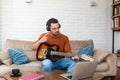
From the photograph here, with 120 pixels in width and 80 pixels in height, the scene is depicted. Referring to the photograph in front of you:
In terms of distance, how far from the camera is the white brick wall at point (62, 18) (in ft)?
14.5

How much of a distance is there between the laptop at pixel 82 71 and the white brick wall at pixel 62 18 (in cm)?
238

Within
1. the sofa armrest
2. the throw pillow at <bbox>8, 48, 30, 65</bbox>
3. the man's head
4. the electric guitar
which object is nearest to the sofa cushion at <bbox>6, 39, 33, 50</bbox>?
the throw pillow at <bbox>8, 48, 30, 65</bbox>

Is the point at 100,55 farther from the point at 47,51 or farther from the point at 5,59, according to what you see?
the point at 5,59

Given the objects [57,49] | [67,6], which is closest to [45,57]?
[57,49]

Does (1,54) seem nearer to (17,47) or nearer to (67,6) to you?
(17,47)

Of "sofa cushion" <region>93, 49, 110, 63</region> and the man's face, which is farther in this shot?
"sofa cushion" <region>93, 49, 110, 63</region>

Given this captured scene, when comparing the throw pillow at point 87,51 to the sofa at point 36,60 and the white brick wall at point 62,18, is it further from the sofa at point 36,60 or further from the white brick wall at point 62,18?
the white brick wall at point 62,18

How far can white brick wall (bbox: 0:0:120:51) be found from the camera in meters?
4.43

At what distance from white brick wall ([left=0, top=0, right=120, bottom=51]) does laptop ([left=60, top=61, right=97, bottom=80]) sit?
238cm

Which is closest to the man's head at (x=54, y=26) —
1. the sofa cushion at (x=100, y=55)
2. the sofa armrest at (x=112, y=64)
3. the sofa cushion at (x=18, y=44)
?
the sofa cushion at (x=18, y=44)

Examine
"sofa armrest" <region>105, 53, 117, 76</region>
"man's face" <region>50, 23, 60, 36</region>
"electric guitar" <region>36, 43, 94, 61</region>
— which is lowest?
"sofa armrest" <region>105, 53, 117, 76</region>

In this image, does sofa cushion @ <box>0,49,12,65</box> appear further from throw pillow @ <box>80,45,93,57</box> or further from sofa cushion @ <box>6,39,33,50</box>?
throw pillow @ <box>80,45,93,57</box>

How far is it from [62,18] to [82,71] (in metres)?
2.60

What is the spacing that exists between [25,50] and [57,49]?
2.87ft
